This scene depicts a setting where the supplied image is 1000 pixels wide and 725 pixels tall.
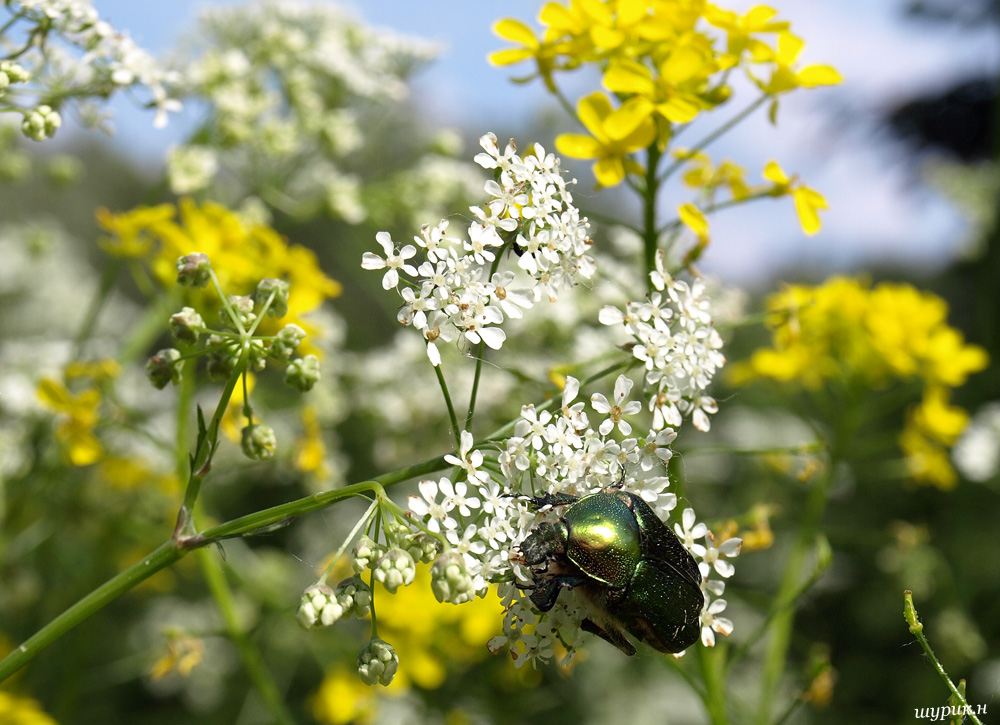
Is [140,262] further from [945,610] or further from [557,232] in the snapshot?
[945,610]

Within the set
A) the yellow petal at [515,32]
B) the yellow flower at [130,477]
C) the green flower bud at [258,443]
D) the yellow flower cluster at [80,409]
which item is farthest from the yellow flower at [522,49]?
the yellow flower at [130,477]

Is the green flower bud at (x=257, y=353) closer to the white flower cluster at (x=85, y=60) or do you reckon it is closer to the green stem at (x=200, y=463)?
the green stem at (x=200, y=463)

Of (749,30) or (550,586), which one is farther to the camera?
(749,30)

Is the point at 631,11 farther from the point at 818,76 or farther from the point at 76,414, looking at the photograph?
the point at 76,414

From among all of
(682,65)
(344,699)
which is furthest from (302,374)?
(344,699)

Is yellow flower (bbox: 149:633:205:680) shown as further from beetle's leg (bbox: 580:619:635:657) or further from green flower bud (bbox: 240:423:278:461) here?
beetle's leg (bbox: 580:619:635:657)

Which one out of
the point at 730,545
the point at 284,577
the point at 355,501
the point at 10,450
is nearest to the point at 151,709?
the point at 355,501

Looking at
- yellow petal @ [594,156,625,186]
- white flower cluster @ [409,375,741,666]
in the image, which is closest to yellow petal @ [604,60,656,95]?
yellow petal @ [594,156,625,186]

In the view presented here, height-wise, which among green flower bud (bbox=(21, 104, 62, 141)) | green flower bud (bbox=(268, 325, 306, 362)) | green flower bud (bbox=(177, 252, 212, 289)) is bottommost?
green flower bud (bbox=(268, 325, 306, 362))
